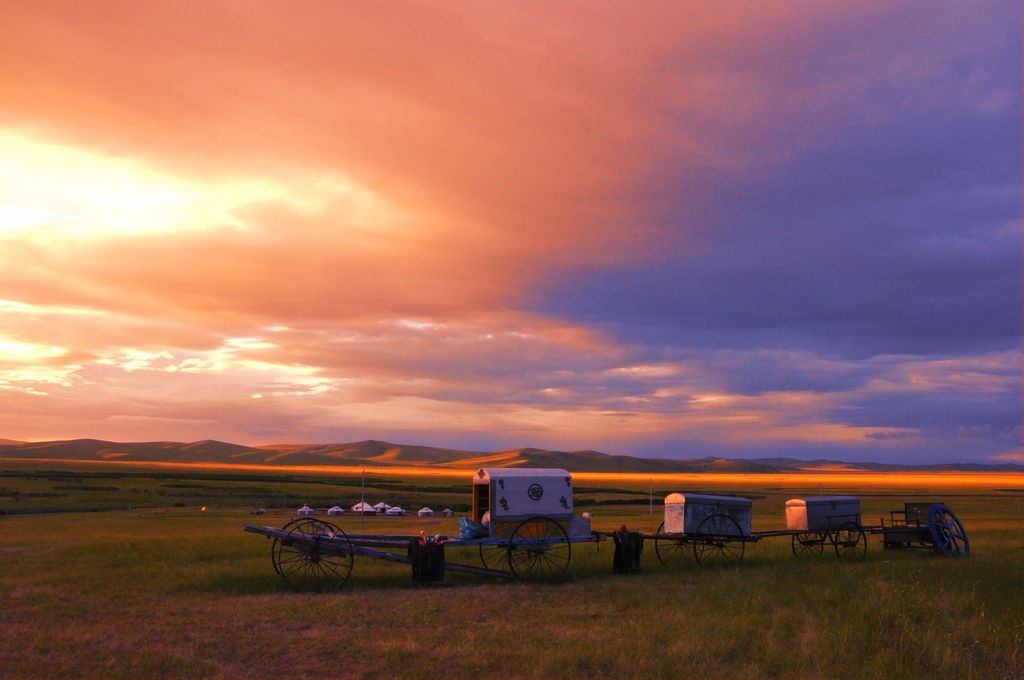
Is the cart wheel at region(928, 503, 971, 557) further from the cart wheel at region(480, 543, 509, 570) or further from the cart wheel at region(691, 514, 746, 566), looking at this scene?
the cart wheel at region(480, 543, 509, 570)

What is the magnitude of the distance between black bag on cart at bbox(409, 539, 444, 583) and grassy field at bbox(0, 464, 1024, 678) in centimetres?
54

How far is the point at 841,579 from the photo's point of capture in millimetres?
21000

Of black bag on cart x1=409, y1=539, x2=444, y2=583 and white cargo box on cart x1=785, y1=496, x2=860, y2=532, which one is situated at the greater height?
white cargo box on cart x1=785, y1=496, x2=860, y2=532

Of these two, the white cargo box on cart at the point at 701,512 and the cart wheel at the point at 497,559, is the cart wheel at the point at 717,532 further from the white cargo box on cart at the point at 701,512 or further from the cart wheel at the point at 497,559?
the cart wheel at the point at 497,559

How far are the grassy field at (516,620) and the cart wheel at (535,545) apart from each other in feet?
3.76

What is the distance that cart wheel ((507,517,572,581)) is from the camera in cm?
2350

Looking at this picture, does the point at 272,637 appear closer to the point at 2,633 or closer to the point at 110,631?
the point at 110,631

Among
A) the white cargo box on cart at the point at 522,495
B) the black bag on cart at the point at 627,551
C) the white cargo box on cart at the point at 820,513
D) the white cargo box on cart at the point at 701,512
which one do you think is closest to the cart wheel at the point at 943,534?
the white cargo box on cart at the point at 820,513

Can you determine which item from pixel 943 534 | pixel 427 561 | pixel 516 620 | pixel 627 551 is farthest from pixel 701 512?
pixel 516 620

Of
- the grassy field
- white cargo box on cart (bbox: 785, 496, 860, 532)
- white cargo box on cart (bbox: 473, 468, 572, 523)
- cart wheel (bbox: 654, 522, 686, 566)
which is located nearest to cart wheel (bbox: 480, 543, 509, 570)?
the grassy field

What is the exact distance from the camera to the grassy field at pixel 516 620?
1288 cm

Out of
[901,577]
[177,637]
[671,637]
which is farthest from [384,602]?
[901,577]

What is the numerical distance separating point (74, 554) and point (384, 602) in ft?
47.5

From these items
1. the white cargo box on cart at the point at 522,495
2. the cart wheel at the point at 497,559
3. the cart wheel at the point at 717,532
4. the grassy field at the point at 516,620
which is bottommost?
the cart wheel at the point at 497,559
